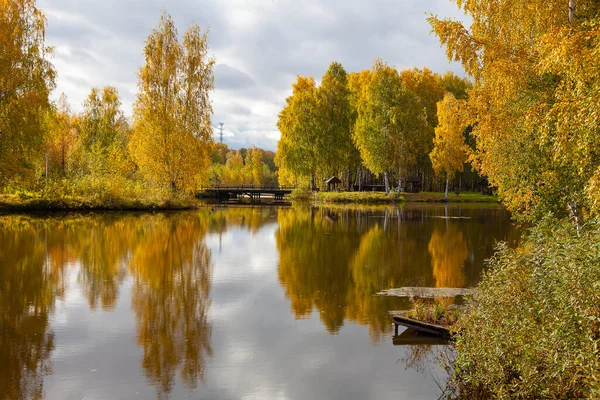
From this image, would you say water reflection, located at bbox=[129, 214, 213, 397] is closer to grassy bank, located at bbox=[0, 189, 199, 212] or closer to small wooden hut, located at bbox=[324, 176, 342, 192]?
grassy bank, located at bbox=[0, 189, 199, 212]

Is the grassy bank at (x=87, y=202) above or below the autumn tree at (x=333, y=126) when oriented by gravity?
below

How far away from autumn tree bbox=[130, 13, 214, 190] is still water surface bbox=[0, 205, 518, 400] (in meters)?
21.3

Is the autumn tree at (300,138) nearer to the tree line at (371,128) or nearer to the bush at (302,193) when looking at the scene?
the tree line at (371,128)

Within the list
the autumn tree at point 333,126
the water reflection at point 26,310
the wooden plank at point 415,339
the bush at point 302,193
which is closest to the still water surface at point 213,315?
the water reflection at point 26,310

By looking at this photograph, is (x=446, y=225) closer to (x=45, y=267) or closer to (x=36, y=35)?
(x=45, y=267)

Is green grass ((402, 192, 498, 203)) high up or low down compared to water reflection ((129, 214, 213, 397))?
up

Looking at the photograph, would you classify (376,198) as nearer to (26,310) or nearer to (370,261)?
(370,261)

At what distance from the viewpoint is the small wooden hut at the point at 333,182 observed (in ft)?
240

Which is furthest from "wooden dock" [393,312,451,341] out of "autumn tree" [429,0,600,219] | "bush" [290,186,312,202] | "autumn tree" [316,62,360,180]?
"bush" [290,186,312,202]

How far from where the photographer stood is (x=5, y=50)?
36.0 m

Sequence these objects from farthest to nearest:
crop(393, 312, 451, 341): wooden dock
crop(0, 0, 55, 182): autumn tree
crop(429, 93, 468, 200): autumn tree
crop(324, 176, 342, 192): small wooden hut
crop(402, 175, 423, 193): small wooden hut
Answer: crop(402, 175, 423, 193): small wooden hut → crop(324, 176, 342, 192): small wooden hut → crop(429, 93, 468, 200): autumn tree → crop(0, 0, 55, 182): autumn tree → crop(393, 312, 451, 341): wooden dock

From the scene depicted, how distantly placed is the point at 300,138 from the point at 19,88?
135ft

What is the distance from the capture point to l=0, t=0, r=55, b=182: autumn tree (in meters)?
36.2

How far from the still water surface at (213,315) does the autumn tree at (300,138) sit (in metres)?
44.4
